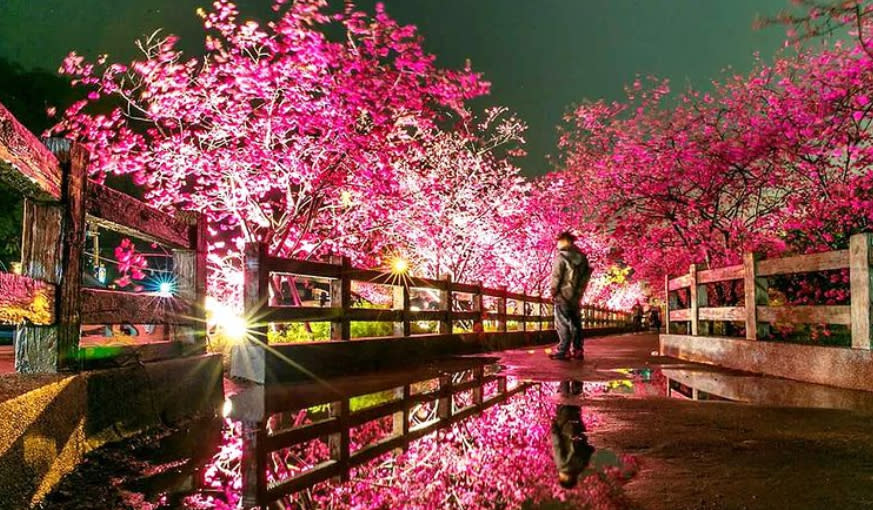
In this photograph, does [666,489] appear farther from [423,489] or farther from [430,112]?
[430,112]

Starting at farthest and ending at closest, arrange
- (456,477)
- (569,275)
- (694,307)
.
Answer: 1. (694,307)
2. (569,275)
3. (456,477)

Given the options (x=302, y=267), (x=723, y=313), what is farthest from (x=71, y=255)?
(x=723, y=313)

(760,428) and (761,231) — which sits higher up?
(761,231)

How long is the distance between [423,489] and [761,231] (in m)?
12.9

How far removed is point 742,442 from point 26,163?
165 inches

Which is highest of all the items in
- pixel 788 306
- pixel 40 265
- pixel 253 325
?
pixel 40 265

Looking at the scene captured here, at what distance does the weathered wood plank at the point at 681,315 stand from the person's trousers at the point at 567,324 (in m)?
2.39

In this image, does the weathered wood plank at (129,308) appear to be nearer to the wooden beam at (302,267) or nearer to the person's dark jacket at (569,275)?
the wooden beam at (302,267)

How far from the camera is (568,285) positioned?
1184cm

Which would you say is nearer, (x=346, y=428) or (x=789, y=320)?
(x=346, y=428)

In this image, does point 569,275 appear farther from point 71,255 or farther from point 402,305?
point 71,255

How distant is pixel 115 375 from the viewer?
164 inches

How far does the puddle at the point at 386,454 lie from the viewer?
9.47ft

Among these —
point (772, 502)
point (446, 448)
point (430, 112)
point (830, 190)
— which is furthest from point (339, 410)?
point (830, 190)
